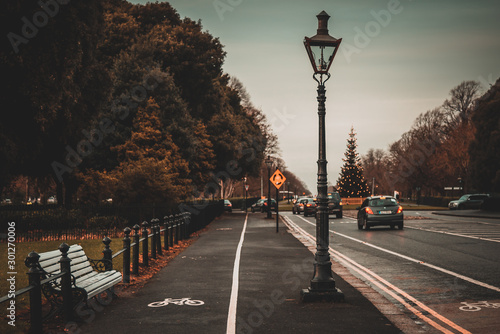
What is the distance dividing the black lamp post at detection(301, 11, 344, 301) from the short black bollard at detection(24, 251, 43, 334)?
13.6ft

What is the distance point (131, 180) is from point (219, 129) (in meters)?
24.5

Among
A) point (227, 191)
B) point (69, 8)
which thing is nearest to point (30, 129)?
point (69, 8)

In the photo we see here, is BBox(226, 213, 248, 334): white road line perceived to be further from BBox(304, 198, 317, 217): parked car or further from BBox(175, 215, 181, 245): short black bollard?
BBox(304, 198, 317, 217): parked car

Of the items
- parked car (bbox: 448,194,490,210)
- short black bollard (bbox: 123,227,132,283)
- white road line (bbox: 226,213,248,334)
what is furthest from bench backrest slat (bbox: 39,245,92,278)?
parked car (bbox: 448,194,490,210)

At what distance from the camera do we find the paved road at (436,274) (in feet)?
25.9

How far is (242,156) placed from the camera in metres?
56.1

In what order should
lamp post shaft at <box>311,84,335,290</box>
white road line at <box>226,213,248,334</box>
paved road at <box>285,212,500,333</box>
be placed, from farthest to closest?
lamp post shaft at <box>311,84,335,290</box> < paved road at <box>285,212,500,333</box> < white road line at <box>226,213,248,334</box>

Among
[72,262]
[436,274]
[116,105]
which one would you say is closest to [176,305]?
[72,262]

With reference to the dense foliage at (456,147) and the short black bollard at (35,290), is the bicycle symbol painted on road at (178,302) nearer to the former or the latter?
the short black bollard at (35,290)

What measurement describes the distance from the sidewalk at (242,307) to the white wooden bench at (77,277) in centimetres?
39

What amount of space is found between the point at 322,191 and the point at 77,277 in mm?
4127

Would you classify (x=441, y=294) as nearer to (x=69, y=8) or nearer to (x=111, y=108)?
(x=69, y=8)

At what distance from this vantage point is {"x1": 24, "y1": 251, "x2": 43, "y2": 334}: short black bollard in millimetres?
6312

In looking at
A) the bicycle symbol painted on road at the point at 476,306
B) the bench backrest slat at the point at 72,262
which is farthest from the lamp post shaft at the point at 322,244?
the bench backrest slat at the point at 72,262
